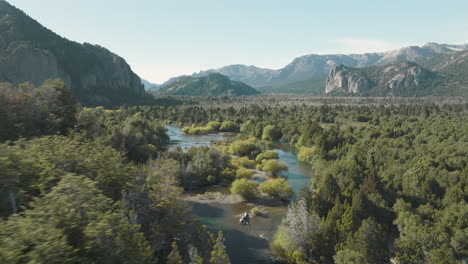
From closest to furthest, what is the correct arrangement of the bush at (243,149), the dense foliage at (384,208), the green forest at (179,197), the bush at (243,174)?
1. the green forest at (179,197)
2. the dense foliage at (384,208)
3. the bush at (243,174)
4. the bush at (243,149)

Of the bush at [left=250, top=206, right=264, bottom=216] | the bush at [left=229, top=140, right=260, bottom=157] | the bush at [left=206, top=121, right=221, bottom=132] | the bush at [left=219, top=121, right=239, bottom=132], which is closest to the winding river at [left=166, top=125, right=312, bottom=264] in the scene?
the bush at [left=250, top=206, right=264, bottom=216]

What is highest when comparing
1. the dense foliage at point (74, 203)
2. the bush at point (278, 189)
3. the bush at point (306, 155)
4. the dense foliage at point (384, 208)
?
the dense foliage at point (74, 203)

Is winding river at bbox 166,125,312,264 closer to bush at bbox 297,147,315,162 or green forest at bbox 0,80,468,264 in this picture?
green forest at bbox 0,80,468,264

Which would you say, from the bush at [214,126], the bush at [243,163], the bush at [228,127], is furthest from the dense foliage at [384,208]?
the bush at [214,126]

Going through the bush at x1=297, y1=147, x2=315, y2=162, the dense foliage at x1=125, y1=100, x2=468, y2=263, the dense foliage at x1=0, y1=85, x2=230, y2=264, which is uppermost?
the dense foliage at x1=0, y1=85, x2=230, y2=264

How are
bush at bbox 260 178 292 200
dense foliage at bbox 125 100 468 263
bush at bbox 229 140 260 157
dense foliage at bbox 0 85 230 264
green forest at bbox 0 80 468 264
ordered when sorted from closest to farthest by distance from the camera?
dense foliage at bbox 0 85 230 264 → green forest at bbox 0 80 468 264 → dense foliage at bbox 125 100 468 263 → bush at bbox 260 178 292 200 → bush at bbox 229 140 260 157

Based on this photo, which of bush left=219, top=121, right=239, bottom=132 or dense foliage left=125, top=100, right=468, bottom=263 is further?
bush left=219, top=121, right=239, bottom=132

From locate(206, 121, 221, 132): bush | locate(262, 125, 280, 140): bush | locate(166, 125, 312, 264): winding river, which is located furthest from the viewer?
locate(206, 121, 221, 132): bush

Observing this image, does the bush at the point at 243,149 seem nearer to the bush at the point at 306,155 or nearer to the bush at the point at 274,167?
the bush at the point at 306,155
